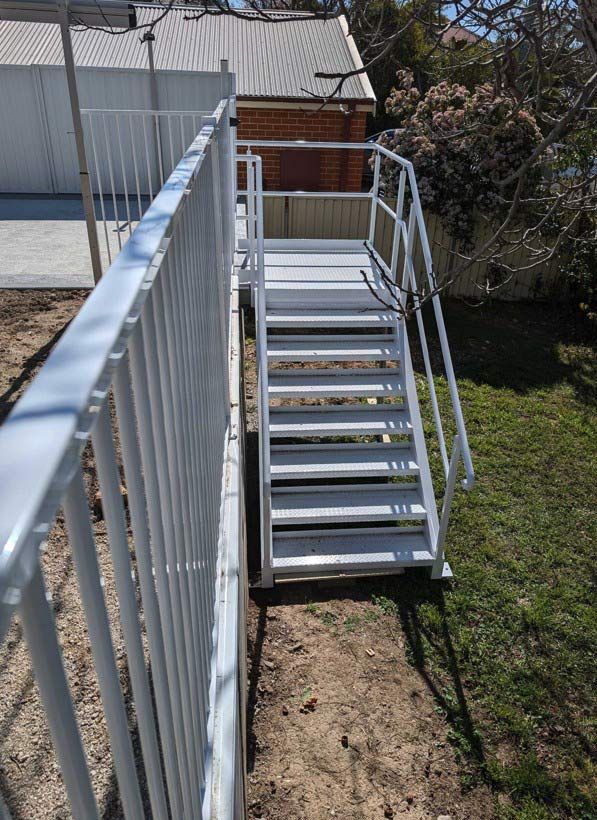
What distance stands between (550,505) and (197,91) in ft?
35.4

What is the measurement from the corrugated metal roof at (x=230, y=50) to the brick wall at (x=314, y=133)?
0.39 meters

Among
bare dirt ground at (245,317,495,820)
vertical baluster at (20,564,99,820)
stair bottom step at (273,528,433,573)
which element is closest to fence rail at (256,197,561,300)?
stair bottom step at (273,528,433,573)

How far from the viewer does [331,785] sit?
3254 mm

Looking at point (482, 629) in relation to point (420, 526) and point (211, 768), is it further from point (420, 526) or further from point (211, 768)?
point (211, 768)

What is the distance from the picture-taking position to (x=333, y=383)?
5609 mm

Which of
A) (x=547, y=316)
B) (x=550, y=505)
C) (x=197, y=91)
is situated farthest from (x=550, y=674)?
(x=197, y=91)

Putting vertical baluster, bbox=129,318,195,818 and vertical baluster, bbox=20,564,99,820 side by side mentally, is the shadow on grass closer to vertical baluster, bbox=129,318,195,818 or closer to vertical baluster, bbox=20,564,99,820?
vertical baluster, bbox=129,318,195,818

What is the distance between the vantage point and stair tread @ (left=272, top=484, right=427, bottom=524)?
488 cm

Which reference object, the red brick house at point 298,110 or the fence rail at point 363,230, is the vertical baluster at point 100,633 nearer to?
the fence rail at point 363,230

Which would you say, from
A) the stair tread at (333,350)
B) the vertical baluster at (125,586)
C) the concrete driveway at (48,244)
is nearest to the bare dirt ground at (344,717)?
the stair tread at (333,350)

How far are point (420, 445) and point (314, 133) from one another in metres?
8.83

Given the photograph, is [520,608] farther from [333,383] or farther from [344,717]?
[333,383]

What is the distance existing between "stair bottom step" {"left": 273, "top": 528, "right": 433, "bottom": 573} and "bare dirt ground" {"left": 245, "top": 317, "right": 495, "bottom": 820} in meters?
0.18

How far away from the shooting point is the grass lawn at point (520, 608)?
345cm
